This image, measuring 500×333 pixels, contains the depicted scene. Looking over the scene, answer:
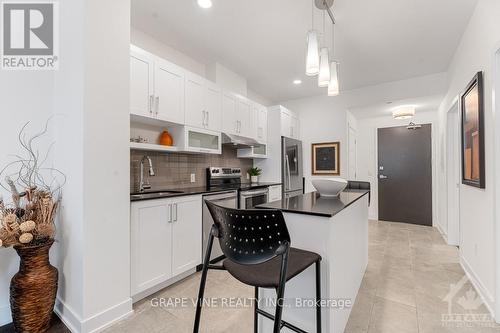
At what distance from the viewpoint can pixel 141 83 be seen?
2.33m

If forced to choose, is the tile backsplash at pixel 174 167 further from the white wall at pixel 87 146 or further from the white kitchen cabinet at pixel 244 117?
the white wall at pixel 87 146

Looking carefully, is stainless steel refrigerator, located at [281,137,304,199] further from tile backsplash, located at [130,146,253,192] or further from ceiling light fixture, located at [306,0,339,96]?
ceiling light fixture, located at [306,0,339,96]

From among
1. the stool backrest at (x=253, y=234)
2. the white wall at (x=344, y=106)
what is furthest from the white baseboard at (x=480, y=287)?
the white wall at (x=344, y=106)

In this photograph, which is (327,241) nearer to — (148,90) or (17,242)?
(17,242)

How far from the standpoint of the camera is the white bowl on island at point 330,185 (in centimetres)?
197

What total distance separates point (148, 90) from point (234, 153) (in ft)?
6.41

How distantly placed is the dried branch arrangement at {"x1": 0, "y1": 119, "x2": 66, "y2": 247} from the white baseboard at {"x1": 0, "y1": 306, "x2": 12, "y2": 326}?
63cm

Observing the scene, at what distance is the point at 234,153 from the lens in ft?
13.5

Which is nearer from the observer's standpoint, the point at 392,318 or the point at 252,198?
the point at 392,318

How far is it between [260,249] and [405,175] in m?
5.06

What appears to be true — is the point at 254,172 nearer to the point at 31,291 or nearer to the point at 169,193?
the point at 169,193

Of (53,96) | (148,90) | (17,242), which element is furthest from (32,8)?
(17,242)

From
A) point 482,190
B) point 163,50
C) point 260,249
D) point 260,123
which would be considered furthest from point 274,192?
point 260,249

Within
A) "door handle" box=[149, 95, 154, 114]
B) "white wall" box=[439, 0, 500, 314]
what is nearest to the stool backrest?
"door handle" box=[149, 95, 154, 114]
